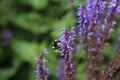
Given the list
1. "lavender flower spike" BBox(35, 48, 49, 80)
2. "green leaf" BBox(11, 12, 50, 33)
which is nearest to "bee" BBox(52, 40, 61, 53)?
"lavender flower spike" BBox(35, 48, 49, 80)

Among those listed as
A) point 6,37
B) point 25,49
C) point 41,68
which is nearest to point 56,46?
point 41,68

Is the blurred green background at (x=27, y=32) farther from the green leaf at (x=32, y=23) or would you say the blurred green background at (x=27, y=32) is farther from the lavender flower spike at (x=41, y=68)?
the lavender flower spike at (x=41, y=68)

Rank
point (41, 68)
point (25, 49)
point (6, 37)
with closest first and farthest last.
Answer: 1. point (41, 68)
2. point (25, 49)
3. point (6, 37)

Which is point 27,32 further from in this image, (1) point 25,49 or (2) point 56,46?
(2) point 56,46

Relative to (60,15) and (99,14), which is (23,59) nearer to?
(60,15)

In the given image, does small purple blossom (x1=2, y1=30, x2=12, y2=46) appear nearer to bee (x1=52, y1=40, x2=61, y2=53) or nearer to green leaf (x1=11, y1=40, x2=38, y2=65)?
green leaf (x1=11, y1=40, x2=38, y2=65)

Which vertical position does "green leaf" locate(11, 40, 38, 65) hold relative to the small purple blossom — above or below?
below

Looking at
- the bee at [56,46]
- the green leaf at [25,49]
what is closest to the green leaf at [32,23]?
the green leaf at [25,49]

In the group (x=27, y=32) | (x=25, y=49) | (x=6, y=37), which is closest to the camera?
(x=25, y=49)
